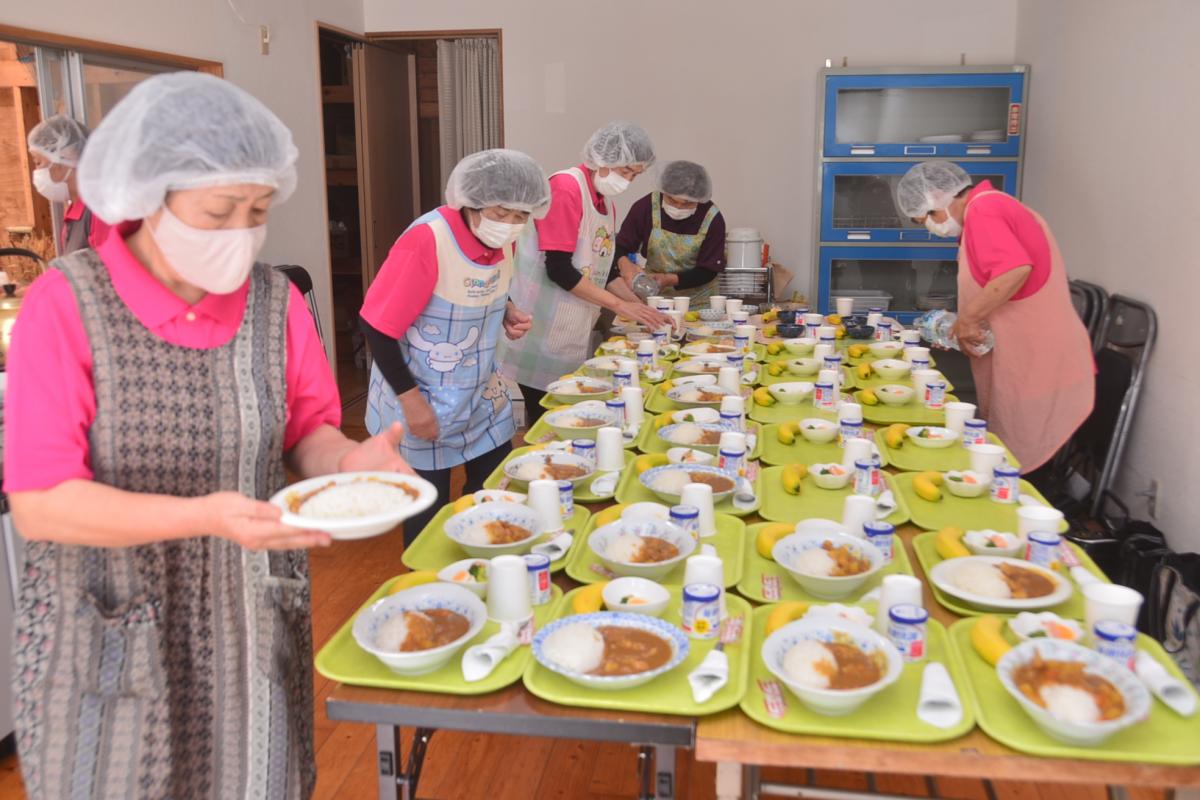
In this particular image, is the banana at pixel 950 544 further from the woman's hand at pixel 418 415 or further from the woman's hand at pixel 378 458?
the woman's hand at pixel 418 415

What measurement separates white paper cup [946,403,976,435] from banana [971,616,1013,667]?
3.88 ft

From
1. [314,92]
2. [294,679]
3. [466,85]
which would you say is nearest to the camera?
[294,679]

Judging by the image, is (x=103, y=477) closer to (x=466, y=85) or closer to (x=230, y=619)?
(x=230, y=619)

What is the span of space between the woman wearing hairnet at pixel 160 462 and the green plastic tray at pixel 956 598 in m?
0.96

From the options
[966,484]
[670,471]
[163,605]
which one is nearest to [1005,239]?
[966,484]

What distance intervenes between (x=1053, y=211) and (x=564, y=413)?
3.52 m

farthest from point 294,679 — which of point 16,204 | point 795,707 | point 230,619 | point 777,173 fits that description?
point 777,173

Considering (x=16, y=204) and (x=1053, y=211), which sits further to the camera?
(x=1053, y=211)

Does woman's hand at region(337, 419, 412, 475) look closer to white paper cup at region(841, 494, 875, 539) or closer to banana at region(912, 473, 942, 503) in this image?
white paper cup at region(841, 494, 875, 539)

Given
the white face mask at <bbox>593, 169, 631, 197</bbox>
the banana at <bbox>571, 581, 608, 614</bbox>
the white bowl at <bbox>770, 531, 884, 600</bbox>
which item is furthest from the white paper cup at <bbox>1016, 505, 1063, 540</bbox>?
the white face mask at <bbox>593, 169, 631, 197</bbox>

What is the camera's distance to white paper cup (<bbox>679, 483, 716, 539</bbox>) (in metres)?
2.02

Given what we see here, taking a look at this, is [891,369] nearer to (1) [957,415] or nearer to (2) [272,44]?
(1) [957,415]

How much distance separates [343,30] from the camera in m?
6.11

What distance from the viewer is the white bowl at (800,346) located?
3.89 metres
